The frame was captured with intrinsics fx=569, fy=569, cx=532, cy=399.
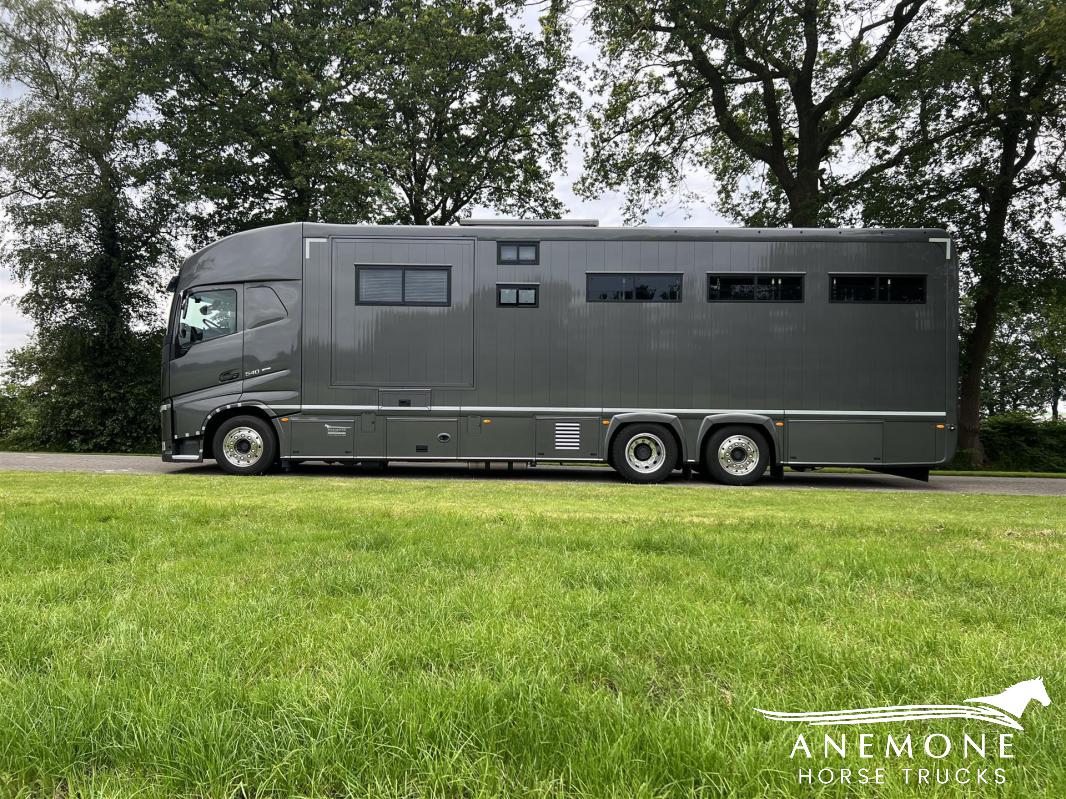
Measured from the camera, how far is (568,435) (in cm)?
987

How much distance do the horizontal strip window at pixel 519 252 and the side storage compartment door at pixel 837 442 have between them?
5.29 m

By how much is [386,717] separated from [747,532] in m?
3.54

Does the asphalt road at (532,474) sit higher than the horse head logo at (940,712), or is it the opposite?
the horse head logo at (940,712)

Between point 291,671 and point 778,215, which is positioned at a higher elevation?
point 778,215

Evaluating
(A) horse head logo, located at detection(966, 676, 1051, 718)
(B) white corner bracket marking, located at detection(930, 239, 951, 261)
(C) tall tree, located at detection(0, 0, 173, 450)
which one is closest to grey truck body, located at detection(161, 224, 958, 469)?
(B) white corner bracket marking, located at detection(930, 239, 951, 261)

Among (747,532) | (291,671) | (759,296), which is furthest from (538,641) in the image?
(759,296)

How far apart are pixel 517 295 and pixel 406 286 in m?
1.95

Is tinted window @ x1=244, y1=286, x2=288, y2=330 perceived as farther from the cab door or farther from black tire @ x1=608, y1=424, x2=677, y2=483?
black tire @ x1=608, y1=424, x2=677, y2=483

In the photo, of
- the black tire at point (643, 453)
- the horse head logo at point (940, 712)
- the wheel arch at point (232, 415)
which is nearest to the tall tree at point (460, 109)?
the wheel arch at point (232, 415)

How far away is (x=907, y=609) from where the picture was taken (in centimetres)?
248

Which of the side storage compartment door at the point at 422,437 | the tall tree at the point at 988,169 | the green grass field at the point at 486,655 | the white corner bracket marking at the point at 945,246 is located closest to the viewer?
the green grass field at the point at 486,655

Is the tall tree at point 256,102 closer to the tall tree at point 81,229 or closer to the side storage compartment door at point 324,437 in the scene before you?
the tall tree at point 81,229

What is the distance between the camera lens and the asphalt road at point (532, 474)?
397 inches

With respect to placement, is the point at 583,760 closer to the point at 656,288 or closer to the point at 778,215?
the point at 656,288
